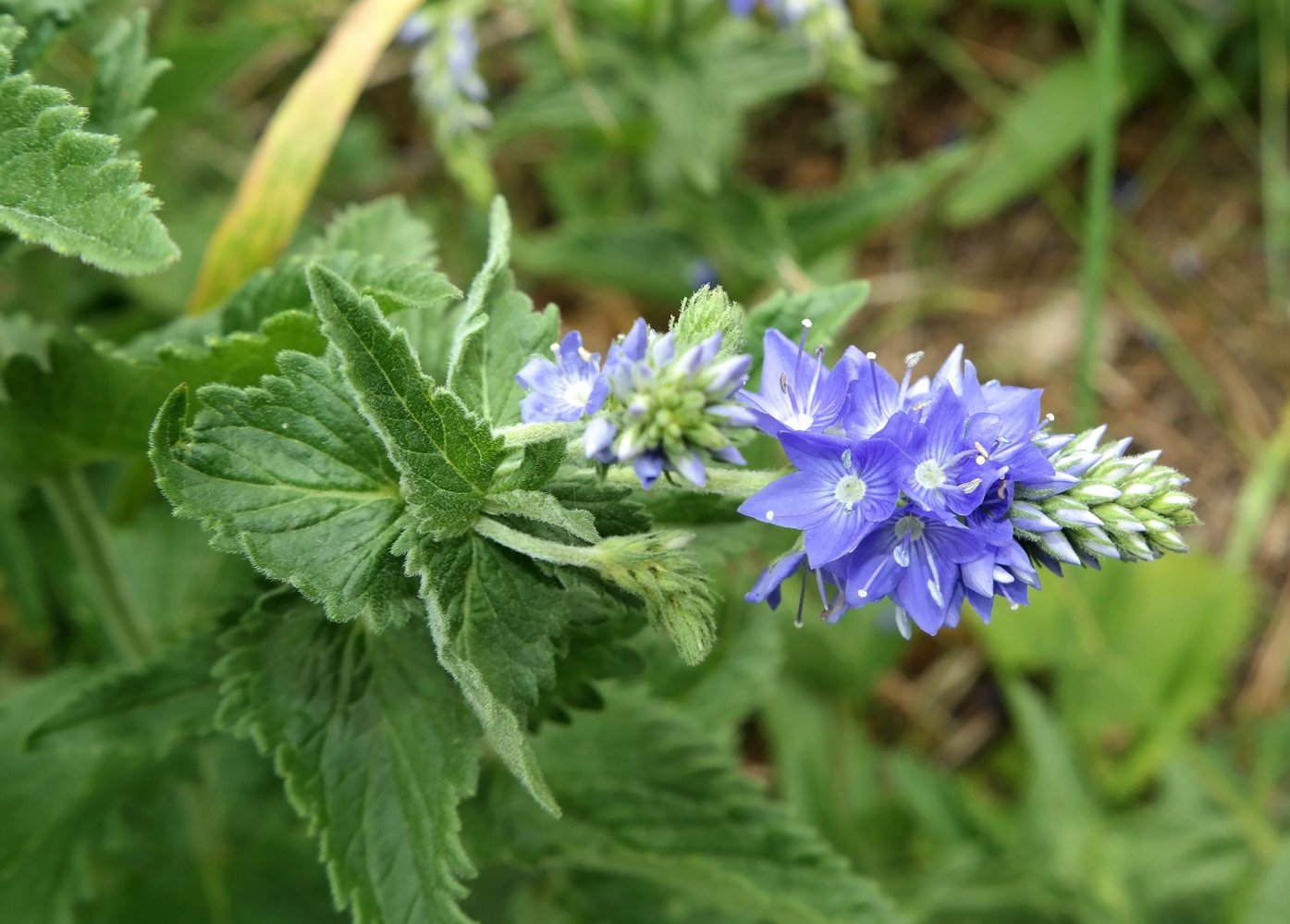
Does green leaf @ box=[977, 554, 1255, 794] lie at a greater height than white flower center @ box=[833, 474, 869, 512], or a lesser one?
greater

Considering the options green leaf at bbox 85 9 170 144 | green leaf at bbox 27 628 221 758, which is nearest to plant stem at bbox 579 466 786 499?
green leaf at bbox 27 628 221 758

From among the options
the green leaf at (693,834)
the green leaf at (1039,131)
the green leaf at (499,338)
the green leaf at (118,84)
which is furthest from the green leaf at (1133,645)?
the green leaf at (118,84)

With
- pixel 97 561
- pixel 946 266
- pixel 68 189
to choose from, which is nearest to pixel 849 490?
pixel 68 189

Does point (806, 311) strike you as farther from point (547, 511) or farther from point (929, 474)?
point (547, 511)

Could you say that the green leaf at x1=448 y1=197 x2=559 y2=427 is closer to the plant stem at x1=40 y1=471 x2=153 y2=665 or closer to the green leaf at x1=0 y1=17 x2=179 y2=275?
the green leaf at x1=0 y1=17 x2=179 y2=275

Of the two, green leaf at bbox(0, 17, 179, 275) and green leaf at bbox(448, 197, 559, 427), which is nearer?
green leaf at bbox(0, 17, 179, 275)

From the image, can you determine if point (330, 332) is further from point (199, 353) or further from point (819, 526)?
point (819, 526)
